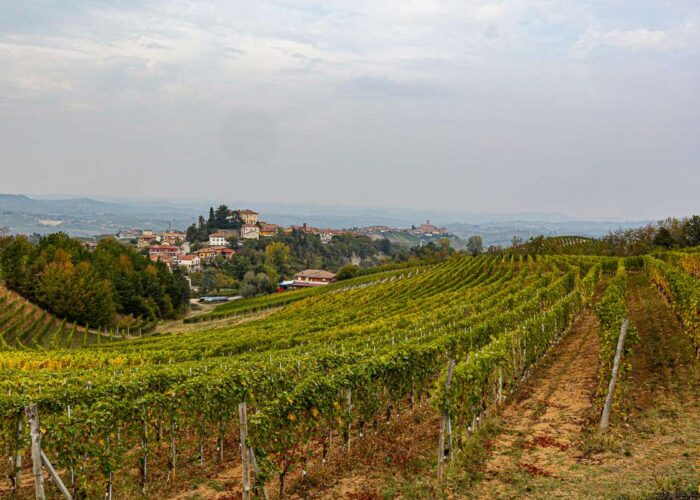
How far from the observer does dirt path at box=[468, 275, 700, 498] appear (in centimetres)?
888

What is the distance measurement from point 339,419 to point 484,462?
10.2 ft

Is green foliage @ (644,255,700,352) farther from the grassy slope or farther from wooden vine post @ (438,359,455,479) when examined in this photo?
→ wooden vine post @ (438,359,455,479)

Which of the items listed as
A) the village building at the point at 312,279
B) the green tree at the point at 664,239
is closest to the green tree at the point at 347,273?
the village building at the point at 312,279

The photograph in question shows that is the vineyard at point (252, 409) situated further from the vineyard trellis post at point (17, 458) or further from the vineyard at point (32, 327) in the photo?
the vineyard at point (32, 327)

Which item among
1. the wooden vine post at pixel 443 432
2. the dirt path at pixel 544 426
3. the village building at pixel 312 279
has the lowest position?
the village building at pixel 312 279

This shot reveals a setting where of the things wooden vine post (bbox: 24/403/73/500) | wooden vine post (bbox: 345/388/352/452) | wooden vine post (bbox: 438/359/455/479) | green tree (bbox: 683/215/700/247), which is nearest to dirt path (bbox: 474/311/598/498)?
wooden vine post (bbox: 438/359/455/479)

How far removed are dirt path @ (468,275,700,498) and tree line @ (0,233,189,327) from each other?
187 ft

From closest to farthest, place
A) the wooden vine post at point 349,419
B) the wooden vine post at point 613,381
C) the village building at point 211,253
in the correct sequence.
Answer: the wooden vine post at point 349,419 → the wooden vine post at point 613,381 → the village building at point 211,253

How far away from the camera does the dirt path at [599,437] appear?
8875mm

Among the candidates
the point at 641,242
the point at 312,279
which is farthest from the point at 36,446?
the point at 312,279

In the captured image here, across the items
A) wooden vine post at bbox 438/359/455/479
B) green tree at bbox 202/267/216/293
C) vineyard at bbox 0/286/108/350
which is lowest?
green tree at bbox 202/267/216/293

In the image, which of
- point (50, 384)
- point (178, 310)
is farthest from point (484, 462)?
point (178, 310)

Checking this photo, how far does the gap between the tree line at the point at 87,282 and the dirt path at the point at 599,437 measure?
5709 cm

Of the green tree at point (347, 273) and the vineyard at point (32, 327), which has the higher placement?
the green tree at point (347, 273)
